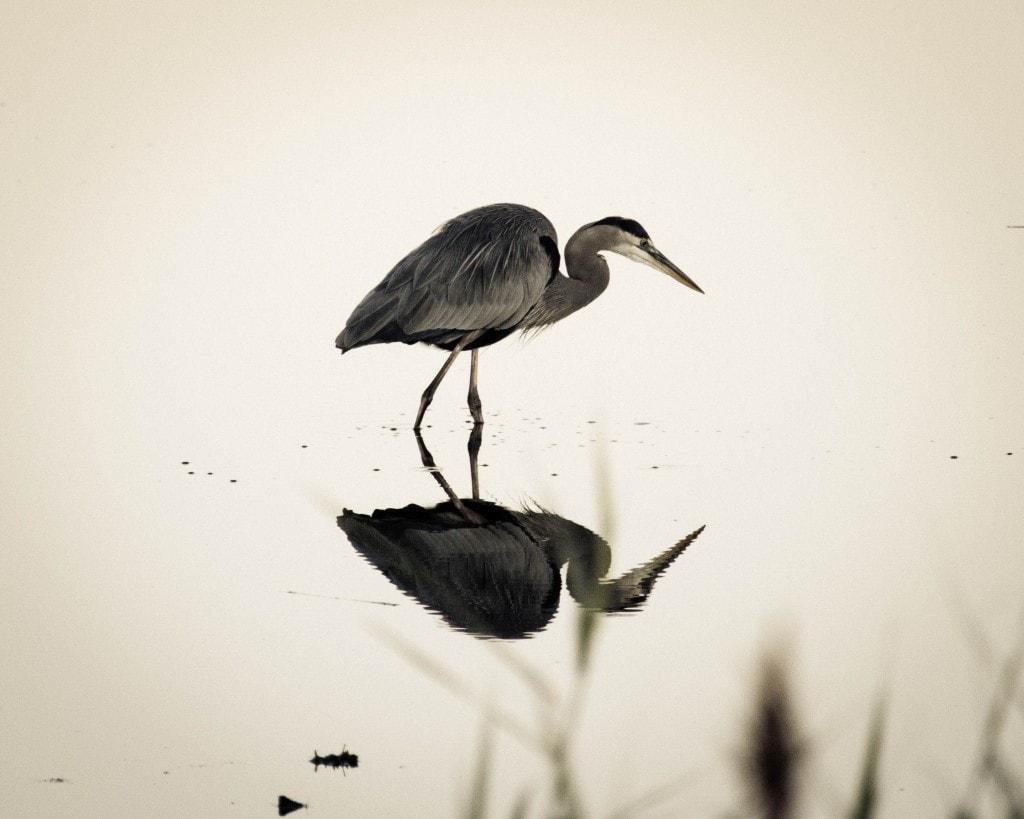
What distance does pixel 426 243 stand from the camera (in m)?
6.96

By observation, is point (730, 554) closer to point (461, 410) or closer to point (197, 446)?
point (197, 446)

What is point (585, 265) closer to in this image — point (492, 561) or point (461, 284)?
point (461, 284)

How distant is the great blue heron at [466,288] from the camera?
6605mm

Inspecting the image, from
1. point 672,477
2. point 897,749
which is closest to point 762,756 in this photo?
point 897,749

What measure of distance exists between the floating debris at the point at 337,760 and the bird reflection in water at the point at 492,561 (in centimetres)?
73

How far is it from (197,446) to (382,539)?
2.17m

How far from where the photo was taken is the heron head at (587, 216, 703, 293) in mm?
7688

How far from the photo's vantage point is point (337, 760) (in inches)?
102

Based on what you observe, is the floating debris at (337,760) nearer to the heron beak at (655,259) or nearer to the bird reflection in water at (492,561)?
the bird reflection in water at (492,561)

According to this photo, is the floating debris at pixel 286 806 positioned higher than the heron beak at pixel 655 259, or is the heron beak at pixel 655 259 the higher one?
the heron beak at pixel 655 259

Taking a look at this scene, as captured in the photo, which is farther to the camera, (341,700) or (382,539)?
(382,539)

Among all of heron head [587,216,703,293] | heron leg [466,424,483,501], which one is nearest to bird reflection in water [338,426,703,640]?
heron leg [466,424,483,501]

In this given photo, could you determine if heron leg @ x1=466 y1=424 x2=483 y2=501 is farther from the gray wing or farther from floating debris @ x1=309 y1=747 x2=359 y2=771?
floating debris @ x1=309 y1=747 x2=359 y2=771

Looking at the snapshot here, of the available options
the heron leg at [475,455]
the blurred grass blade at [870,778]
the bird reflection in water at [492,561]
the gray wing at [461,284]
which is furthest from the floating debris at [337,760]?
the gray wing at [461,284]
